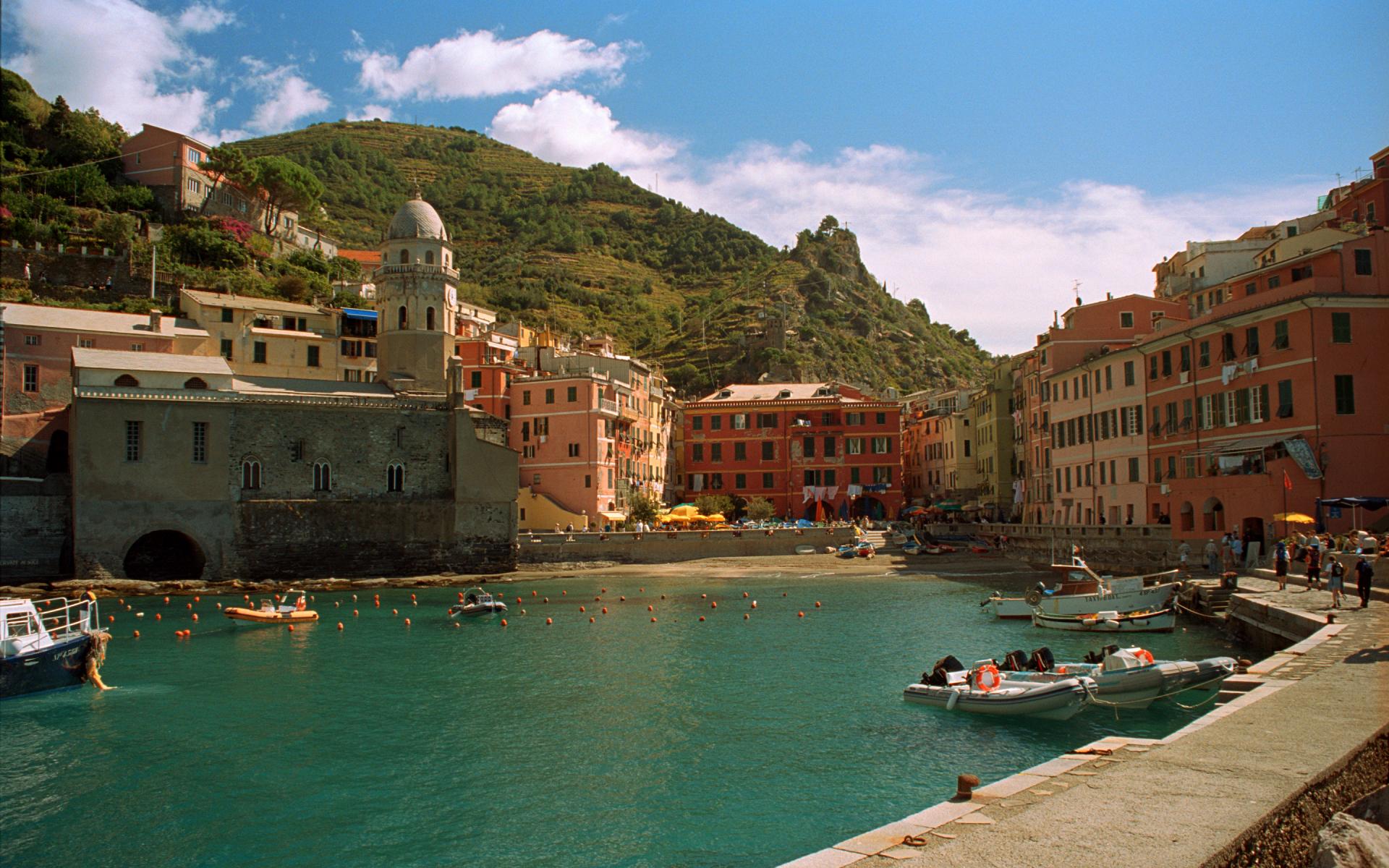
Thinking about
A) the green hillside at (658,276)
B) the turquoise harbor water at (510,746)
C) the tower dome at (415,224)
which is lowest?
the turquoise harbor water at (510,746)

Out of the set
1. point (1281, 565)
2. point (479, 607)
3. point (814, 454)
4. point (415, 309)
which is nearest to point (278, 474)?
point (415, 309)

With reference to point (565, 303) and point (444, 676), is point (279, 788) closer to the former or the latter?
point (444, 676)

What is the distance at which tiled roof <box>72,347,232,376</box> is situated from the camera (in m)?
52.6

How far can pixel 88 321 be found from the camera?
59.2m

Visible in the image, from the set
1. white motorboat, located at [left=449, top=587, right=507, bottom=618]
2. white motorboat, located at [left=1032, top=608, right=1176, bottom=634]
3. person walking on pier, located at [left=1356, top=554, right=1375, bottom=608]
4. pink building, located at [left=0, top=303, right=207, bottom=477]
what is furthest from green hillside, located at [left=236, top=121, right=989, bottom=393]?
person walking on pier, located at [left=1356, top=554, right=1375, bottom=608]

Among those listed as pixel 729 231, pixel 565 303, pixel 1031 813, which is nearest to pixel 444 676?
pixel 1031 813

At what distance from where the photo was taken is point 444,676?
95.2 feet

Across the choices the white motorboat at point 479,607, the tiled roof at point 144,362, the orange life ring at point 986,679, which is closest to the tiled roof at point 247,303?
the tiled roof at point 144,362

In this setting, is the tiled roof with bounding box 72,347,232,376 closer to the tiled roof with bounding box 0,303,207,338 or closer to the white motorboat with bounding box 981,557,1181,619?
the tiled roof with bounding box 0,303,207,338

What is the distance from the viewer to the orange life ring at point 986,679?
71.5 ft

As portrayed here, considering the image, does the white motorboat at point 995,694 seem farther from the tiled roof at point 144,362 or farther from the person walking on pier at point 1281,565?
the tiled roof at point 144,362

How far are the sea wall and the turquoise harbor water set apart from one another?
25.2 m

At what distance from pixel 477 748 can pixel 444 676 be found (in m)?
8.54

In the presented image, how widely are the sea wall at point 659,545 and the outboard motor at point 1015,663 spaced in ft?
132
